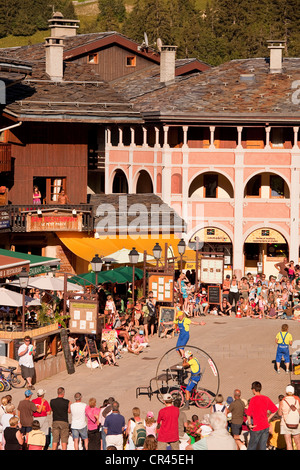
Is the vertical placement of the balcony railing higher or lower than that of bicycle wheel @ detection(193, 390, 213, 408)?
higher

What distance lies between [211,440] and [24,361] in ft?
37.6

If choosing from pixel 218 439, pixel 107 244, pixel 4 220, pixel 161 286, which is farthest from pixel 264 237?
pixel 218 439

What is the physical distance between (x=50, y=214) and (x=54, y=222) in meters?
0.37

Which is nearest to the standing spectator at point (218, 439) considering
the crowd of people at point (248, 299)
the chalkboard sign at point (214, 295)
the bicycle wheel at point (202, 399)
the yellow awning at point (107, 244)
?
the bicycle wheel at point (202, 399)

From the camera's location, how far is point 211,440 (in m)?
22.0

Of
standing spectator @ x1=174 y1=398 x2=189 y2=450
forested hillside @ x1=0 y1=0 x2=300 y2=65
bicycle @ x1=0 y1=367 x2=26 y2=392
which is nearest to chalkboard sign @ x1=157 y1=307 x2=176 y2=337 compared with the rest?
bicycle @ x1=0 y1=367 x2=26 y2=392

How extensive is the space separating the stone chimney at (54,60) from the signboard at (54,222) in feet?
30.2

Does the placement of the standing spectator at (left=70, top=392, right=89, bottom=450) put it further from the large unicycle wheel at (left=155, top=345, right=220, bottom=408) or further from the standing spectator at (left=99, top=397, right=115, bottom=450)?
the large unicycle wheel at (left=155, top=345, right=220, bottom=408)

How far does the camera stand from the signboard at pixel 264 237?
5412cm

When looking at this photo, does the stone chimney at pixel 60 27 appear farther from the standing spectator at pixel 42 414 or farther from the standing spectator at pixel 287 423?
the standing spectator at pixel 287 423

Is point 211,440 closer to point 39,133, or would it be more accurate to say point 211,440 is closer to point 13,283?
point 13,283

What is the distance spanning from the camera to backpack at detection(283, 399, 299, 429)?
25141 mm

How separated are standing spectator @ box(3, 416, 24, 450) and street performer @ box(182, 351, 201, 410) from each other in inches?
261

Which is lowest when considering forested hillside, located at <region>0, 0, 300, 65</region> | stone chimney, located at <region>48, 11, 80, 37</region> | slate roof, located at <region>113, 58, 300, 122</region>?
slate roof, located at <region>113, 58, 300, 122</region>
